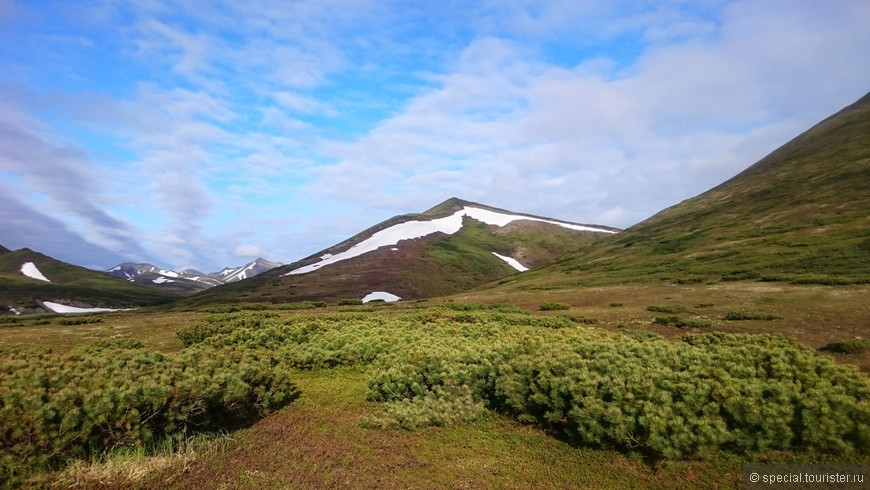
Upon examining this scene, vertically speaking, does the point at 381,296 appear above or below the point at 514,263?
below

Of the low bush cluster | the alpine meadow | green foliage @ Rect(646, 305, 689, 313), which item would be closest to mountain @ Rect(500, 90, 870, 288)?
green foliage @ Rect(646, 305, 689, 313)

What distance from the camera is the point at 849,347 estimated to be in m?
20.0

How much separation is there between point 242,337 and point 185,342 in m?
6.81

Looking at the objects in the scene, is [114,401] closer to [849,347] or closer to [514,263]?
[849,347]

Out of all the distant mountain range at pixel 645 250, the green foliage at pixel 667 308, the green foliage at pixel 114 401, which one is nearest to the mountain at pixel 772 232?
the distant mountain range at pixel 645 250

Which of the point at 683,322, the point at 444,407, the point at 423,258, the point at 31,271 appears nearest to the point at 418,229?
the point at 423,258

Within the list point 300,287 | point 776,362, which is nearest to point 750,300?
point 776,362

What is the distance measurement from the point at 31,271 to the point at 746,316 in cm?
24584

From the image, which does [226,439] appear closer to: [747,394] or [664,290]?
[747,394]

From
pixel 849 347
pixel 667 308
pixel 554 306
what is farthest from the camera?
pixel 554 306

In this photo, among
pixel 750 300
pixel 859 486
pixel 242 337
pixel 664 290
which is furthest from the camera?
pixel 664 290

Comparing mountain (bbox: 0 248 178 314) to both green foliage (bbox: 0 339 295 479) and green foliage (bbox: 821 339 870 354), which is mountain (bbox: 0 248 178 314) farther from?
green foliage (bbox: 821 339 870 354)

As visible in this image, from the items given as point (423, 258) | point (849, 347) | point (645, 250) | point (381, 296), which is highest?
point (423, 258)

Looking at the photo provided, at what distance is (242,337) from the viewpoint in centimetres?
2609
